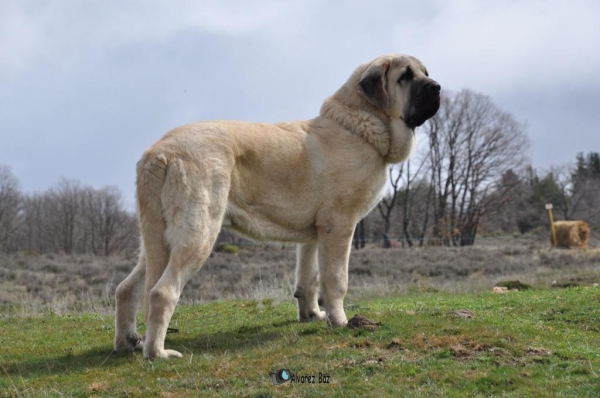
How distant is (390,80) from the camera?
7074 mm

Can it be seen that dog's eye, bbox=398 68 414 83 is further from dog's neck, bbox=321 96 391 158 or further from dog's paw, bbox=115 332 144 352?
dog's paw, bbox=115 332 144 352

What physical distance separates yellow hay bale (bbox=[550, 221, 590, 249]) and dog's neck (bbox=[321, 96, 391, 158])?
115 feet

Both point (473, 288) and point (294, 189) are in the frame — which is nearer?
point (294, 189)

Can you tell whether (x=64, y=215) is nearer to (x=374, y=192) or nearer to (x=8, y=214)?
(x=8, y=214)

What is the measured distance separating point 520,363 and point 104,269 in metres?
26.5

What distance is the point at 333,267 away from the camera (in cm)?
639

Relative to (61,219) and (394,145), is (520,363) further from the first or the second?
(61,219)

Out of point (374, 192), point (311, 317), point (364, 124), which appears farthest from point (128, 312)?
point (364, 124)

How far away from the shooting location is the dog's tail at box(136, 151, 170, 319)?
5.54 m

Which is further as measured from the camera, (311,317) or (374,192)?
(311,317)

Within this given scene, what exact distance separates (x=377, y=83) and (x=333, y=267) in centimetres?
226

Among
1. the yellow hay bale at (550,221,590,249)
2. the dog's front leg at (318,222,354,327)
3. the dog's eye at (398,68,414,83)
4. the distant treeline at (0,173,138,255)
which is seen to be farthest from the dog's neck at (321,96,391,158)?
the distant treeline at (0,173,138,255)

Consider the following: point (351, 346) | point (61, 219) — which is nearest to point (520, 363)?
point (351, 346)

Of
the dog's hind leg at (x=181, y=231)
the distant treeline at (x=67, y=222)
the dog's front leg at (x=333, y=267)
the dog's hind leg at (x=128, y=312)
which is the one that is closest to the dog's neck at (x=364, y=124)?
the dog's front leg at (x=333, y=267)
